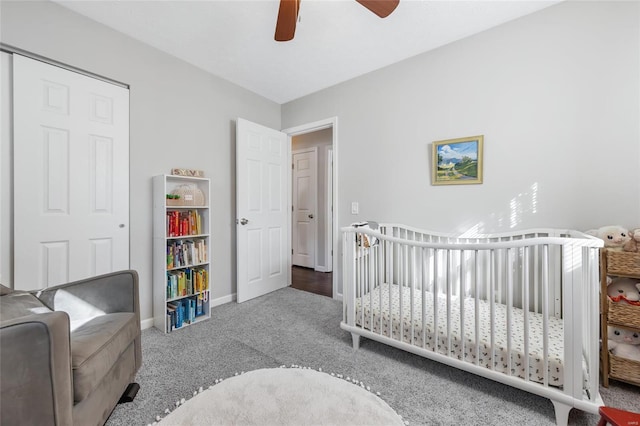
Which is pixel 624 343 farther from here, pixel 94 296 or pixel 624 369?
pixel 94 296

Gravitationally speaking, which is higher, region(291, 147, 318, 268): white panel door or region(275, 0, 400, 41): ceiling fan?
region(275, 0, 400, 41): ceiling fan

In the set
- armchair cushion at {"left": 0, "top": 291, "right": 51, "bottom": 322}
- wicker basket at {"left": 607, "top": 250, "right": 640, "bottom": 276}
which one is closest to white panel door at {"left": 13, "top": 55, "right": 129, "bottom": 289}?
armchair cushion at {"left": 0, "top": 291, "right": 51, "bottom": 322}

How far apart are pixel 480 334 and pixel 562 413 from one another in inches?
16.9

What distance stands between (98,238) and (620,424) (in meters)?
3.03

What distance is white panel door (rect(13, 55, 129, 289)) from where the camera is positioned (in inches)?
68.6

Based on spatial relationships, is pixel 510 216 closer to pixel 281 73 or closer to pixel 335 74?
pixel 335 74

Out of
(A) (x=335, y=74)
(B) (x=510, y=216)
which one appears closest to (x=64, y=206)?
(A) (x=335, y=74)

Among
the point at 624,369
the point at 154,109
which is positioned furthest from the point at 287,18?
the point at 624,369

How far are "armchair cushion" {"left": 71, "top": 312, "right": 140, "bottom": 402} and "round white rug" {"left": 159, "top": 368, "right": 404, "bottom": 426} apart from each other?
38 centimetres

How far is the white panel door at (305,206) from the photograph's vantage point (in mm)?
4602

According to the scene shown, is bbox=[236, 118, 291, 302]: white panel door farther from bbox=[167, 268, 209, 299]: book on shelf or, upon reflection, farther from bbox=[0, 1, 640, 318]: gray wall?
bbox=[167, 268, 209, 299]: book on shelf

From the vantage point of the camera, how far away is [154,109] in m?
2.38

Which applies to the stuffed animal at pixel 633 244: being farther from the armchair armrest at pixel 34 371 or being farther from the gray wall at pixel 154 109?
the gray wall at pixel 154 109

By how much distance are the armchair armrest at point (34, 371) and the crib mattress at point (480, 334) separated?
154cm
